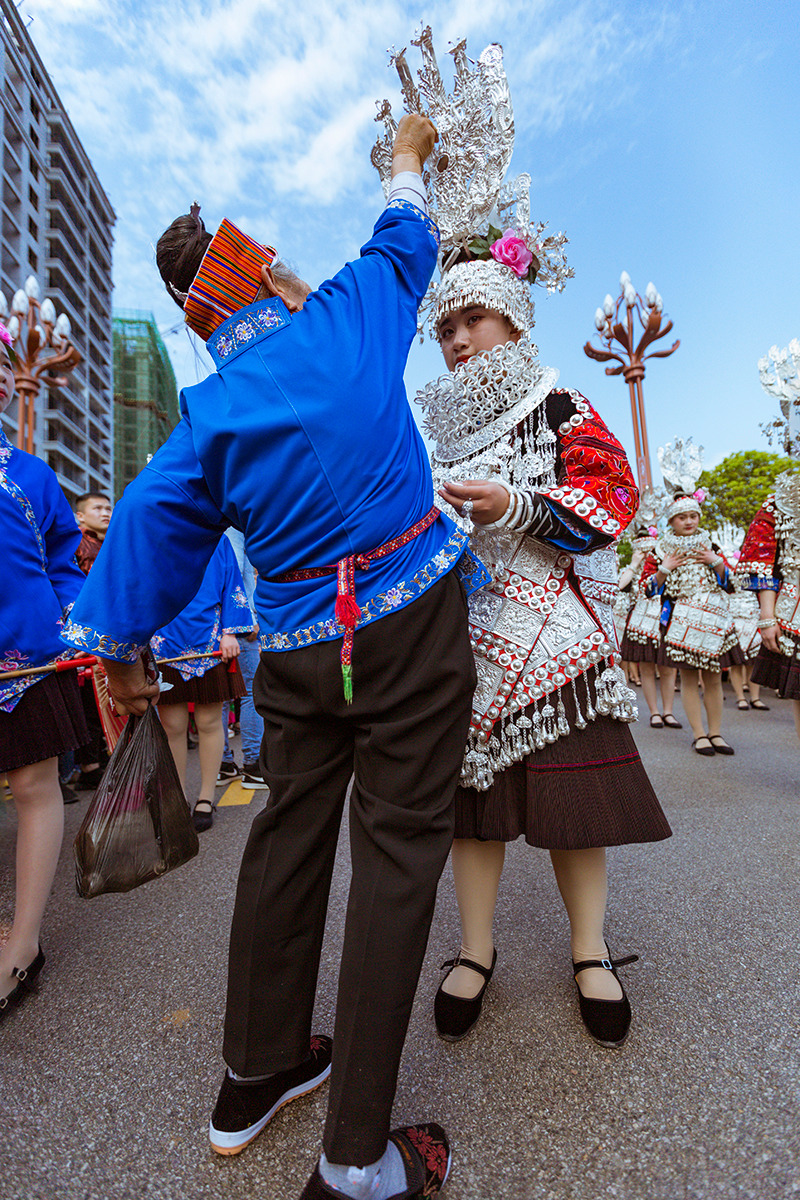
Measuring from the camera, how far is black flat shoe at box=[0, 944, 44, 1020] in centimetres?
185

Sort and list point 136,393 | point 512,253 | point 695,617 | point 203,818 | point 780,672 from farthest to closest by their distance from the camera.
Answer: point 136,393 < point 695,617 < point 780,672 < point 203,818 < point 512,253

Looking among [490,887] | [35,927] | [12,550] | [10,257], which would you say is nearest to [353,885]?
[490,887]

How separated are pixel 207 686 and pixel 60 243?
2410 inches

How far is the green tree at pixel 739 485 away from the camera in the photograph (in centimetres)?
2069

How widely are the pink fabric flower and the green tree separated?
20075 millimetres

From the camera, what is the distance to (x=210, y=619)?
399cm

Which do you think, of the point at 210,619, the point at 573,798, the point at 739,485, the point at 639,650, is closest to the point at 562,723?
the point at 573,798

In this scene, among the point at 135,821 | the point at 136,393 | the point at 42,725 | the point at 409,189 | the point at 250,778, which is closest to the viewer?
the point at 409,189

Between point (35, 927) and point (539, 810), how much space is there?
1.51m

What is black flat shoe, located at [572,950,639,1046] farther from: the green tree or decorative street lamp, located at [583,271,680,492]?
the green tree

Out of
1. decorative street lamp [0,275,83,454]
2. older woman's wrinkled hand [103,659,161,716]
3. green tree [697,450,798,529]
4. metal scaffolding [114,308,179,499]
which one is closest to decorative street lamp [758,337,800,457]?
older woman's wrinkled hand [103,659,161,716]

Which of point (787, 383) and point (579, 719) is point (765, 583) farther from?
point (579, 719)

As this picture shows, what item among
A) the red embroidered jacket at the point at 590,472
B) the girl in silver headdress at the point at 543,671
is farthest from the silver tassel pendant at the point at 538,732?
the red embroidered jacket at the point at 590,472

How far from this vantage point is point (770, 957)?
1.97 metres
